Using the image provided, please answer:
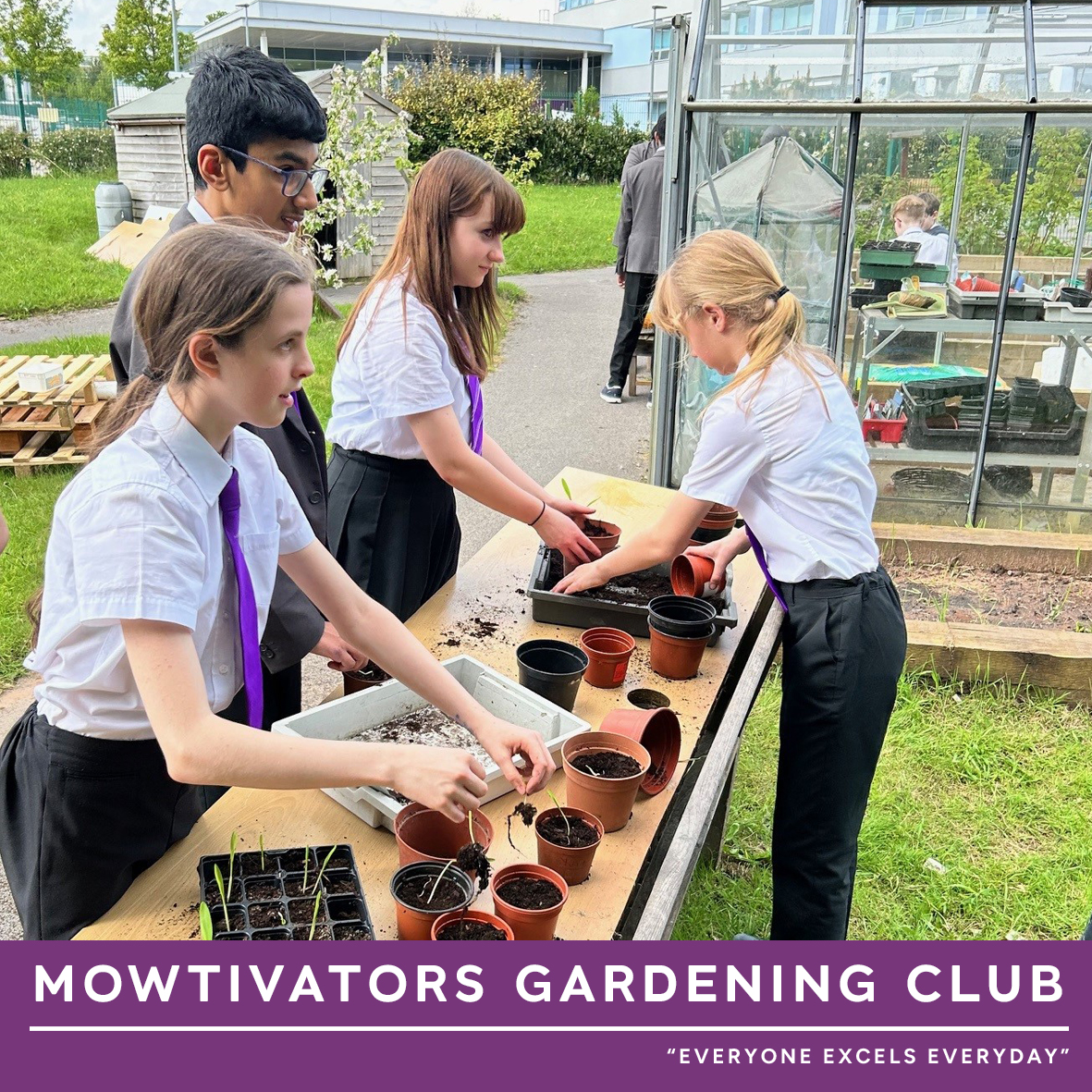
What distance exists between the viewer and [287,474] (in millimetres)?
2236

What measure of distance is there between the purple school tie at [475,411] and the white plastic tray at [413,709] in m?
0.83

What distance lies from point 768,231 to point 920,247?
847 mm

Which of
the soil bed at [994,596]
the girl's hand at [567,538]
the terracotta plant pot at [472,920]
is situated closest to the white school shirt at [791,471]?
the girl's hand at [567,538]

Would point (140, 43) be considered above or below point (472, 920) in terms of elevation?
above

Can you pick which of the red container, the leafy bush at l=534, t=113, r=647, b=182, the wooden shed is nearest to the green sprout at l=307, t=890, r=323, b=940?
the red container

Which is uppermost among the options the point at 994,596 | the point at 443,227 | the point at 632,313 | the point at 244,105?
the point at 244,105

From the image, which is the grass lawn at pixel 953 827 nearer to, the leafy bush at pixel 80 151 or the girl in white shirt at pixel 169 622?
the girl in white shirt at pixel 169 622

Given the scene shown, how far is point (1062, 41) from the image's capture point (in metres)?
5.11

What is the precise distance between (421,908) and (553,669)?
2.61 ft

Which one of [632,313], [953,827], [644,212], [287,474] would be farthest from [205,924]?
[644,212]

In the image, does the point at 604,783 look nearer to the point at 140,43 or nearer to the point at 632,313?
the point at 632,313

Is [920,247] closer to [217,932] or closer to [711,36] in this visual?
[711,36]

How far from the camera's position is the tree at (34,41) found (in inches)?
1022
